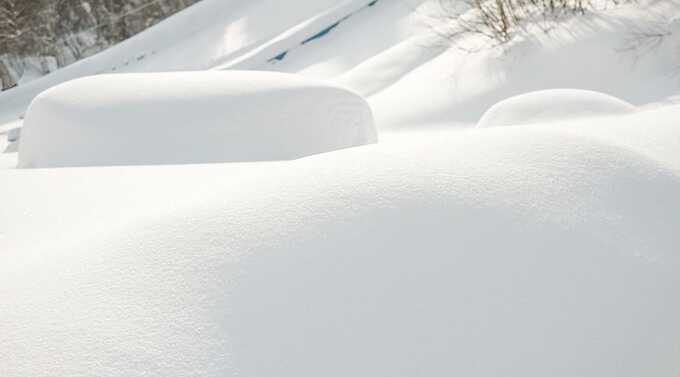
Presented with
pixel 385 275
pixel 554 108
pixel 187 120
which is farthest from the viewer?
pixel 187 120

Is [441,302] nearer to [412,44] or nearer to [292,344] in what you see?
[292,344]

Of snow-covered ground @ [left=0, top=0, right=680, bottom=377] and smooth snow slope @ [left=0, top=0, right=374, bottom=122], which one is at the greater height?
snow-covered ground @ [left=0, top=0, right=680, bottom=377]

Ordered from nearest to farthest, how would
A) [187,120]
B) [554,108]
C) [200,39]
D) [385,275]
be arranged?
[385,275] → [554,108] → [187,120] → [200,39]

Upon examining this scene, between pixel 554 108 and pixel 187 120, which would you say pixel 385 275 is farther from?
pixel 187 120

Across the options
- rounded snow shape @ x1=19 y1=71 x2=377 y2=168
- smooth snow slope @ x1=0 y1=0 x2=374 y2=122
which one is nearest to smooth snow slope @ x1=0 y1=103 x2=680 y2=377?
rounded snow shape @ x1=19 y1=71 x2=377 y2=168

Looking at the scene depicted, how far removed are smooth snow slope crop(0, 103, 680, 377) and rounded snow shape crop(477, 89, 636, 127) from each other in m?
1.10

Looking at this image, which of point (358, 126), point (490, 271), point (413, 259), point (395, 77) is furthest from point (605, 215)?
point (395, 77)

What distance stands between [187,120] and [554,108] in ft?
5.85

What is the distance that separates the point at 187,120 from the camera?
2.81 m

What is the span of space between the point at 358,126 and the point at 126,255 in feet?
7.17

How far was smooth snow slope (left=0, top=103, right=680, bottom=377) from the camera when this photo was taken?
37.2 inches

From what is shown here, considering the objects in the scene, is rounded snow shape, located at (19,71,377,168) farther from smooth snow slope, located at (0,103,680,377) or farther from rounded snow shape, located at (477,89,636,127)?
smooth snow slope, located at (0,103,680,377)

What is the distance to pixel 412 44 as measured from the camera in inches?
215

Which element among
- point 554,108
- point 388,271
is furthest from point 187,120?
point 388,271
